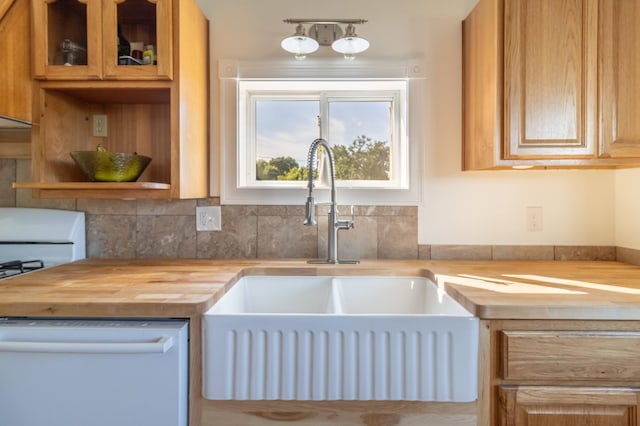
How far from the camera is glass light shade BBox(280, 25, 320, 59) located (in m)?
1.64

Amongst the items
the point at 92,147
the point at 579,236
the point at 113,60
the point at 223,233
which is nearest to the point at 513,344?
the point at 579,236

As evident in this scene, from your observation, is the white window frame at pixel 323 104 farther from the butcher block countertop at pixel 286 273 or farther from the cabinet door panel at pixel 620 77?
the cabinet door panel at pixel 620 77

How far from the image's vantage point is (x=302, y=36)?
5.35ft

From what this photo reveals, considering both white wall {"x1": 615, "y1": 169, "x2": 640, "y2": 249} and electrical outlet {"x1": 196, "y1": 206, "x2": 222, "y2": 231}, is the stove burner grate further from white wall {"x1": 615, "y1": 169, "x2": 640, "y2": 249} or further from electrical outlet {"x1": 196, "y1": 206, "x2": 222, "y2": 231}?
white wall {"x1": 615, "y1": 169, "x2": 640, "y2": 249}

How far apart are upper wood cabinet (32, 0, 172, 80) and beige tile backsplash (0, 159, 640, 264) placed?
2.01 ft

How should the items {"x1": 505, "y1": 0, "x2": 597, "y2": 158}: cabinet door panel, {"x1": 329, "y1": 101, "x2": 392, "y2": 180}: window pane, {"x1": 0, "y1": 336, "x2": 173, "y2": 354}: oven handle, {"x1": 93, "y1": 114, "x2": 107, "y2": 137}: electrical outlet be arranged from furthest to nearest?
{"x1": 329, "y1": 101, "x2": 392, "y2": 180}: window pane → {"x1": 93, "y1": 114, "x2": 107, "y2": 137}: electrical outlet → {"x1": 505, "y1": 0, "x2": 597, "y2": 158}: cabinet door panel → {"x1": 0, "y1": 336, "x2": 173, "y2": 354}: oven handle

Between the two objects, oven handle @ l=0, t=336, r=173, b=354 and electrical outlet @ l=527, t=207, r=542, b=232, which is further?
electrical outlet @ l=527, t=207, r=542, b=232

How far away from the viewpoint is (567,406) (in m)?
1.04

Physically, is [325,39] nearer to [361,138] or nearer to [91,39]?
[361,138]

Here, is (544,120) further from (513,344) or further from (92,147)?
(92,147)

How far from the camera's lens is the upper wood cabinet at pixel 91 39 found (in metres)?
1.41

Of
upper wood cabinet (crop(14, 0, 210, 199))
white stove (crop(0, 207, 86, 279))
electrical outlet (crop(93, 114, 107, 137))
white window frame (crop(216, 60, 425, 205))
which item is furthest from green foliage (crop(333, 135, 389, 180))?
white stove (crop(0, 207, 86, 279))

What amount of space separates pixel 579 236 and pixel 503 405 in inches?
44.0

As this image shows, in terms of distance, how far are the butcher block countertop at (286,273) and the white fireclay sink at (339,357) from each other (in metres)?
0.12
